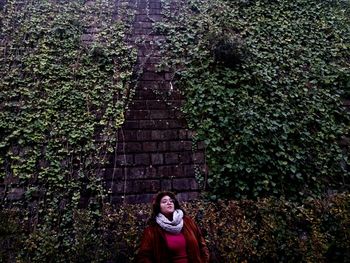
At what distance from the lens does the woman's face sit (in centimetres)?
369

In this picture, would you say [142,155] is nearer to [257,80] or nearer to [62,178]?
[62,178]

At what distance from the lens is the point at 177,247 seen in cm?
357

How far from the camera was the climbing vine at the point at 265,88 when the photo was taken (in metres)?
5.33

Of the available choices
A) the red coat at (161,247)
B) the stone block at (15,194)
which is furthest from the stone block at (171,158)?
the stone block at (15,194)

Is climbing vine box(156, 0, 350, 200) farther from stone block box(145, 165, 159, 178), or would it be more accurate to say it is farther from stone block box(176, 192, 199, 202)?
stone block box(145, 165, 159, 178)

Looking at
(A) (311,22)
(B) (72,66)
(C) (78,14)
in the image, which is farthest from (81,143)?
(A) (311,22)

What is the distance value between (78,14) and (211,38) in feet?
8.77

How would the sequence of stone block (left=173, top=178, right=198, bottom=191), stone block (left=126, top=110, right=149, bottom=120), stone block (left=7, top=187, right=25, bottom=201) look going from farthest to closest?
stone block (left=126, top=110, right=149, bottom=120)
stone block (left=173, top=178, right=198, bottom=191)
stone block (left=7, top=187, right=25, bottom=201)

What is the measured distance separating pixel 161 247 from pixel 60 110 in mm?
2906

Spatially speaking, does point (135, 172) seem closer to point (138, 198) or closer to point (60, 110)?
point (138, 198)

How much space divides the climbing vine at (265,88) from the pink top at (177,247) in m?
1.53

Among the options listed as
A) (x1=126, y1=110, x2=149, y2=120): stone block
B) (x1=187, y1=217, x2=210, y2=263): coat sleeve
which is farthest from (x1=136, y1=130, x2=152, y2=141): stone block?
(x1=187, y1=217, x2=210, y2=263): coat sleeve

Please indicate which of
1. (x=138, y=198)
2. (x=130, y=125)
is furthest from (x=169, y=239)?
(x=130, y=125)

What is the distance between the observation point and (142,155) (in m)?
5.25
